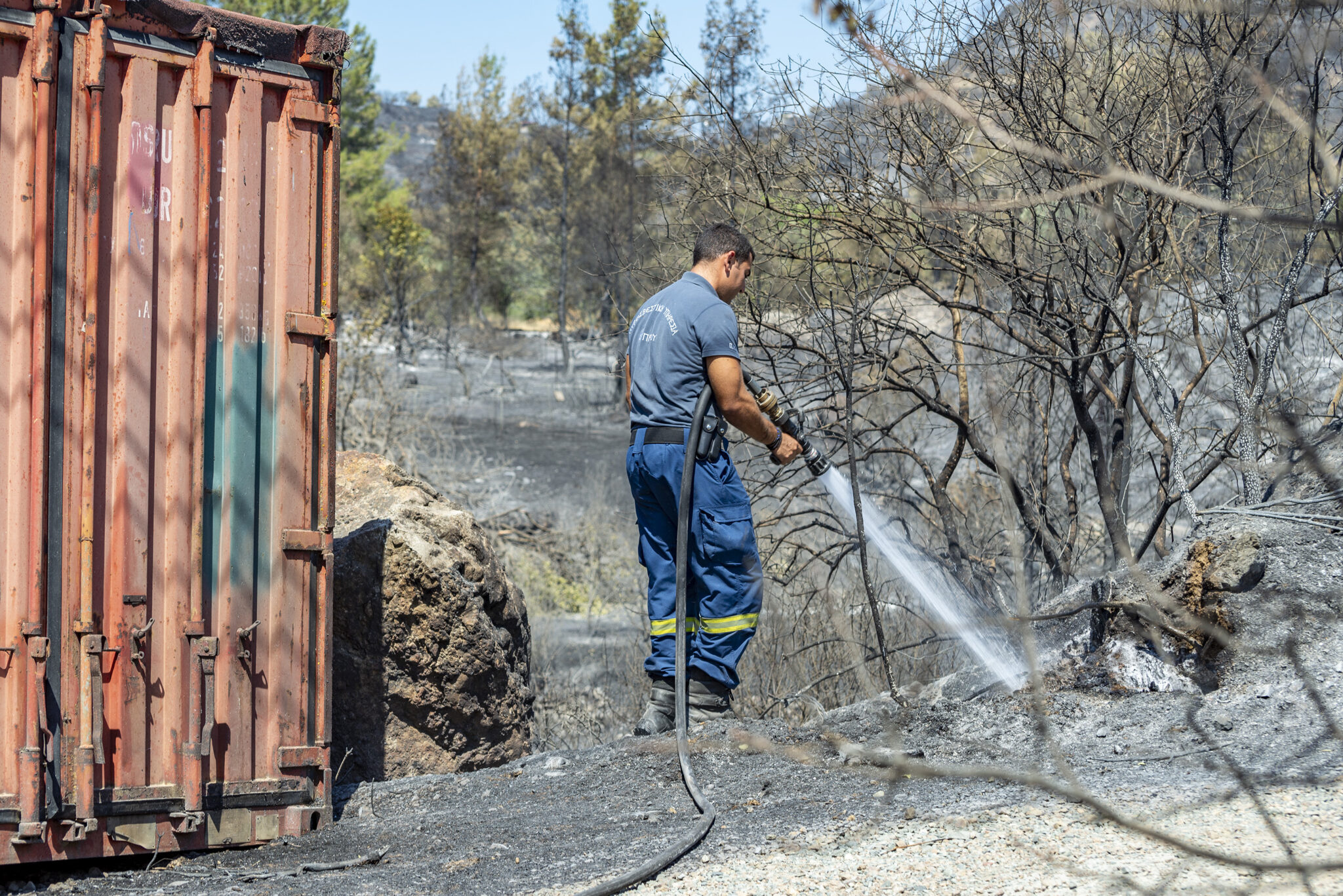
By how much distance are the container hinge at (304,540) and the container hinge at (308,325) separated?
0.67m

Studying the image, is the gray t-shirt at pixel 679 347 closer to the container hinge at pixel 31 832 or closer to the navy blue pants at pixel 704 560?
the navy blue pants at pixel 704 560

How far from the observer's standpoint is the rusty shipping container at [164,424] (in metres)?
3.42

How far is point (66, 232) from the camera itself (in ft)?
11.3

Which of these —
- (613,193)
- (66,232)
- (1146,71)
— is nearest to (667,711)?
(66,232)

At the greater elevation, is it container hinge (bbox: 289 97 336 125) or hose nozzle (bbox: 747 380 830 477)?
container hinge (bbox: 289 97 336 125)

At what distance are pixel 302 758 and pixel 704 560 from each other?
5.35ft

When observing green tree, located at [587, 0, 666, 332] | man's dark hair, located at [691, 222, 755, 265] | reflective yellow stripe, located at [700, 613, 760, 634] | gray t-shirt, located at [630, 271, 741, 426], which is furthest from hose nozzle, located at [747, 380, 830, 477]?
green tree, located at [587, 0, 666, 332]

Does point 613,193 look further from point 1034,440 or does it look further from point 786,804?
point 786,804

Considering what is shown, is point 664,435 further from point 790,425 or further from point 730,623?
point 730,623

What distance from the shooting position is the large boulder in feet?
15.9

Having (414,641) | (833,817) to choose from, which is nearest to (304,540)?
(414,641)

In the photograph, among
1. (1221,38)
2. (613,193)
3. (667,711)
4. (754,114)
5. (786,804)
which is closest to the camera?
(786,804)

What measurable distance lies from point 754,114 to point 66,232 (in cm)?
363

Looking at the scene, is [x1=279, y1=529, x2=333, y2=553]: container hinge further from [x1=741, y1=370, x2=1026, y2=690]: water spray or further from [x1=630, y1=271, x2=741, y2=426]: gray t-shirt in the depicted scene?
[x1=741, y1=370, x2=1026, y2=690]: water spray
